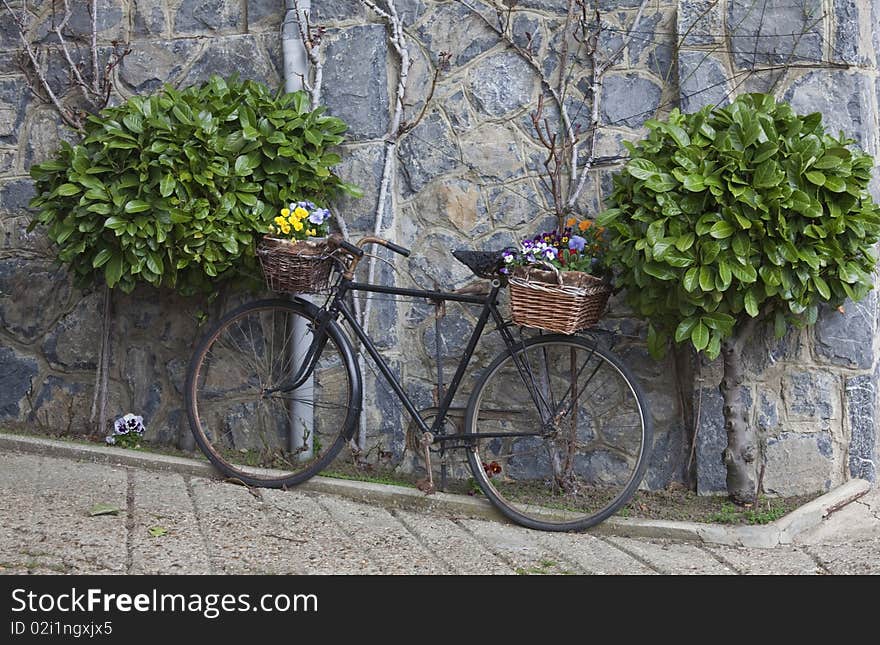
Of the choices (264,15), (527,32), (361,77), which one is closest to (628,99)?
(527,32)

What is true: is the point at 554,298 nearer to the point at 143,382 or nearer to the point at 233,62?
the point at 233,62

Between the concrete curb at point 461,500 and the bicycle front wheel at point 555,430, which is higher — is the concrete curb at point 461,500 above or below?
below

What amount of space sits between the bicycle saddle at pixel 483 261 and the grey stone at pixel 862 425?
142cm

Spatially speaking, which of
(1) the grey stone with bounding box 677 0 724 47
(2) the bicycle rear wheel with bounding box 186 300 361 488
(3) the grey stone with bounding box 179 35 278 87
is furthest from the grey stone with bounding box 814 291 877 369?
(3) the grey stone with bounding box 179 35 278 87

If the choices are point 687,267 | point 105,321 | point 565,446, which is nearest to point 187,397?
point 105,321

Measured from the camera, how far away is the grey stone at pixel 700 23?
418cm

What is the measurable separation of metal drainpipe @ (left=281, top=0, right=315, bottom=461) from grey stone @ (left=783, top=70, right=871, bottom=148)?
2034 mm

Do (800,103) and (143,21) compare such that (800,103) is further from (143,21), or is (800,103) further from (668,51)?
(143,21)

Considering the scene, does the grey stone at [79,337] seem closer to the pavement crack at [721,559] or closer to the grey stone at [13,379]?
the grey stone at [13,379]

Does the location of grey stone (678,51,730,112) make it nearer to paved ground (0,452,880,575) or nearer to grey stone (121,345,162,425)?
paved ground (0,452,880,575)

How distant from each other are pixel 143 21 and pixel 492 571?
296 centimetres

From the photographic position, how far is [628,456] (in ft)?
14.4

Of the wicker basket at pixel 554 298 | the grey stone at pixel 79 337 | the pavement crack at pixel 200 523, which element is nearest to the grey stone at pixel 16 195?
the grey stone at pixel 79 337

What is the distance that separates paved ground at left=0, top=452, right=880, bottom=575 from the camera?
11.6ft
